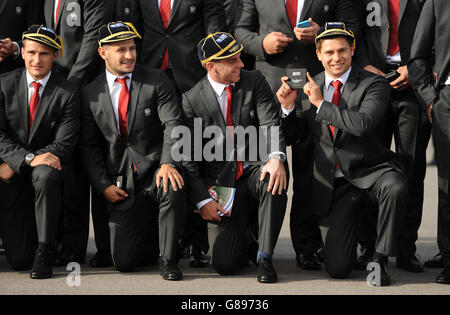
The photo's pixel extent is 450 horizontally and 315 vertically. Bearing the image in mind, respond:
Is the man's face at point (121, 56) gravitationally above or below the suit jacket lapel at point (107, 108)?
above

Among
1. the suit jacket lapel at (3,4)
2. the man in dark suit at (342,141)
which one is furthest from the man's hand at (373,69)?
the suit jacket lapel at (3,4)

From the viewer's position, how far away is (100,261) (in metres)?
6.49

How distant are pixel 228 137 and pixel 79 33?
5.68 ft

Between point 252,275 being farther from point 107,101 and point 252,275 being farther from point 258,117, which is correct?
point 107,101

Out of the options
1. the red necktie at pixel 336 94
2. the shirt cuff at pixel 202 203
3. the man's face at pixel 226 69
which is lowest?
the shirt cuff at pixel 202 203

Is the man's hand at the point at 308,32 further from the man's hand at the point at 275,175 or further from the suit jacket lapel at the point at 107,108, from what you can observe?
the suit jacket lapel at the point at 107,108

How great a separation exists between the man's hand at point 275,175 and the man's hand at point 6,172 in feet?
6.47

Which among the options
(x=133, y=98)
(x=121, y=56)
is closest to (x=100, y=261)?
(x=133, y=98)

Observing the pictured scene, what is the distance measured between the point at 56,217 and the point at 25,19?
2026 mm

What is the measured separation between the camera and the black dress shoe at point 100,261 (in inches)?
255

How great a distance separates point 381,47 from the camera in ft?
21.7

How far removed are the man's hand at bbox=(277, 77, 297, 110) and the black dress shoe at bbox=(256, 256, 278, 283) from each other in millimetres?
1242

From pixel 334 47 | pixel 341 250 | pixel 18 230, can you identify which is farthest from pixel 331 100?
pixel 18 230

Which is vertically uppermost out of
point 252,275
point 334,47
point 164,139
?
point 334,47
